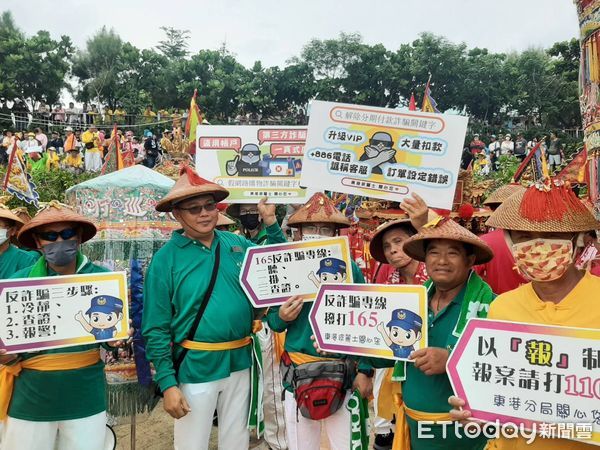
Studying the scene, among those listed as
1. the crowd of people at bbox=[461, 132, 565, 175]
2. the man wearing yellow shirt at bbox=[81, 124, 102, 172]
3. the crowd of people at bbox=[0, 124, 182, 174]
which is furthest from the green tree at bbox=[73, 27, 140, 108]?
the crowd of people at bbox=[461, 132, 565, 175]

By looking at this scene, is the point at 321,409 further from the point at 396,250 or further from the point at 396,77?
the point at 396,77

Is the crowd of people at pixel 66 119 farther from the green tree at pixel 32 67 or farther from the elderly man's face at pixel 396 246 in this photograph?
the elderly man's face at pixel 396 246

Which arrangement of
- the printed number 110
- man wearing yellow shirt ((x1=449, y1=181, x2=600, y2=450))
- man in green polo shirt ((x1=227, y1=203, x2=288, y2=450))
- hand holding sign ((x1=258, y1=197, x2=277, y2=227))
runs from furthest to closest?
man in green polo shirt ((x1=227, y1=203, x2=288, y2=450)) < hand holding sign ((x1=258, y1=197, x2=277, y2=227)) < the printed number 110 < man wearing yellow shirt ((x1=449, y1=181, x2=600, y2=450))

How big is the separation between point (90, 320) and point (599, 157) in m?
3.36

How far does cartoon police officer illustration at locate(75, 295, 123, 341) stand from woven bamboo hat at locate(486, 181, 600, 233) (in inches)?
82.1

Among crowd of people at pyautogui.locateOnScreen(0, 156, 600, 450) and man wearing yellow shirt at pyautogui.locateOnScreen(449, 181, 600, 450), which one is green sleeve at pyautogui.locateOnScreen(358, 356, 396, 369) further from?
man wearing yellow shirt at pyautogui.locateOnScreen(449, 181, 600, 450)

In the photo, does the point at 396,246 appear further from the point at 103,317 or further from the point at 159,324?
the point at 103,317

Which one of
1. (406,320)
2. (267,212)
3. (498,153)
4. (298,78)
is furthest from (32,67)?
(406,320)

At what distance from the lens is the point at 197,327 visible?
3.18 m

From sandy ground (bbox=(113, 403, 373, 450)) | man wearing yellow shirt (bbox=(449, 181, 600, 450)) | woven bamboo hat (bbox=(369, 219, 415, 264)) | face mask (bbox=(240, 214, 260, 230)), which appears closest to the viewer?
man wearing yellow shirt (bbox=(449, 181, 600, 450))

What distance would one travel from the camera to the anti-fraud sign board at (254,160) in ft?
12.9

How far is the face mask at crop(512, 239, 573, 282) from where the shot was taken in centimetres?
225

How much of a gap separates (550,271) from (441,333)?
677mm

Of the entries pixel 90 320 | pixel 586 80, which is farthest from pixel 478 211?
pixel 90 320
